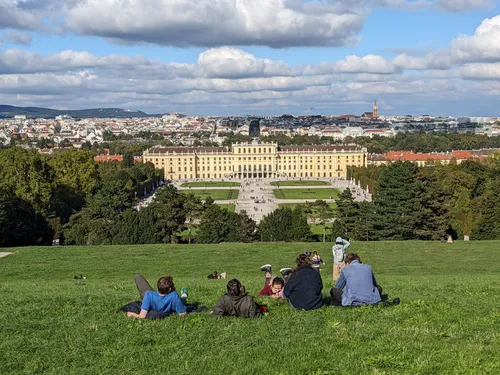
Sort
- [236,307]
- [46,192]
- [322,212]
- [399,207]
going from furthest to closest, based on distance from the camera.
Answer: [322,212]
[46,192]
[399,207]
[236,307]

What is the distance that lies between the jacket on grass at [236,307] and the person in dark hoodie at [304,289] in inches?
20.9

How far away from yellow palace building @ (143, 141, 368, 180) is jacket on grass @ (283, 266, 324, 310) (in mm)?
84740

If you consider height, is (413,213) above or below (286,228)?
above

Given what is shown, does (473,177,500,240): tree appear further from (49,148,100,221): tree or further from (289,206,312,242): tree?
(49,148,100,221): tree

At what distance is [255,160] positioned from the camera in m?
93.8

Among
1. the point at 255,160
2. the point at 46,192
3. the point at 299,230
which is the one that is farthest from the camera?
the point at 255,160

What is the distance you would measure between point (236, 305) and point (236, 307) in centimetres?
2

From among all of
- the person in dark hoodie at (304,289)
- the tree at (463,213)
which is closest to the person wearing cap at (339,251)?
the person in dark hoodie at (304,289)

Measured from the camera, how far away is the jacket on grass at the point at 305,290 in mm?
6344

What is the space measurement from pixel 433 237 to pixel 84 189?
27513 millimetres

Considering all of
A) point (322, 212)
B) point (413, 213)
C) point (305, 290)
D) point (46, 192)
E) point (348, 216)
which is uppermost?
point (305, 290)

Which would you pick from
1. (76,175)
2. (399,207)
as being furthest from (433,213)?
(76,175)

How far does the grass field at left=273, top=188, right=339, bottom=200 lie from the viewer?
57750 millimetres

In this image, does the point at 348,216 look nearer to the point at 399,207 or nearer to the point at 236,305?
the point at 399,207
